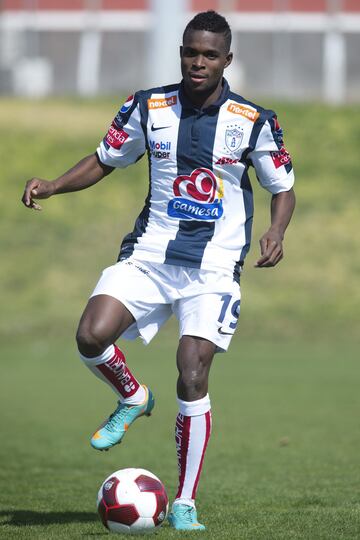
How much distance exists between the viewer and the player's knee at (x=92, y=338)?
6.80 m

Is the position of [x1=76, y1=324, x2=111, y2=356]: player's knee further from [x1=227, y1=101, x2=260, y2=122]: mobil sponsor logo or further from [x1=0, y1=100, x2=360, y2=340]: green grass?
[x1=0, y1=100, x2=360, y2=340]: green grass

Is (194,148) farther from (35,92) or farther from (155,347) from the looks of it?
(35,92)

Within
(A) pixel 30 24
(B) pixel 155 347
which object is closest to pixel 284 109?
(A) pixel 30 24

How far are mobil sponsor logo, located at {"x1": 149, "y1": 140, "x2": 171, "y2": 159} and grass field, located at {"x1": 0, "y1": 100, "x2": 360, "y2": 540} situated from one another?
2.20 m

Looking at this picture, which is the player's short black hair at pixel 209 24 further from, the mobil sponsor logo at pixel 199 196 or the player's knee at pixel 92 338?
the player's knee at pixel 92 338

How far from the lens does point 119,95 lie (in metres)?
32.0

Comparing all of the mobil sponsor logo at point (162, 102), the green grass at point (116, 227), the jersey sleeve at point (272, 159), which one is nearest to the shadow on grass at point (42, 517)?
the jersey sleeve at point (272, 159)

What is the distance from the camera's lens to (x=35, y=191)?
7.19 metres

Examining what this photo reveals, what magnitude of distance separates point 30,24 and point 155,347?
18644 mm

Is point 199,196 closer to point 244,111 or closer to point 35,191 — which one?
point 244,111

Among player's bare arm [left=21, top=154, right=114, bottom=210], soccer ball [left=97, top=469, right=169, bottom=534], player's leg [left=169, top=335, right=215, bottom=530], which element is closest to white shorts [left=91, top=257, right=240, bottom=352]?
player's leg [left=169, top=335, right=215, bottom=530]

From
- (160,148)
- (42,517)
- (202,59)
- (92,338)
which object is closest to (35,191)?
(160,148)

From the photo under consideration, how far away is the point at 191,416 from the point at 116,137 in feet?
5.93

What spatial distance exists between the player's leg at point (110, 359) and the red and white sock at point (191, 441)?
406 millimetres
